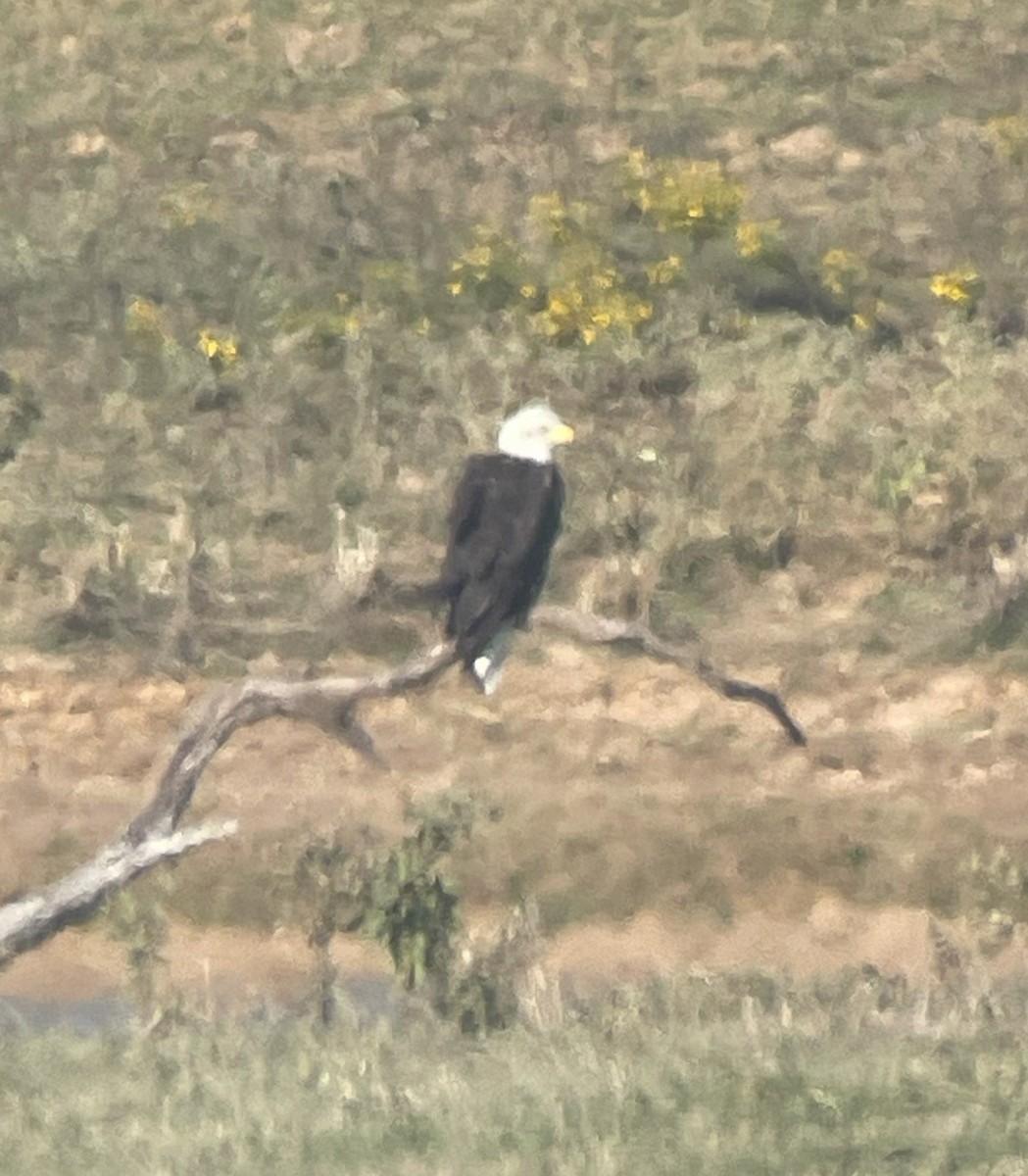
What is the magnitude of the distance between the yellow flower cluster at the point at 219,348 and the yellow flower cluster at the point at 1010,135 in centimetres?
523

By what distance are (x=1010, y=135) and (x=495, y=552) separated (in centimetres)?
1073

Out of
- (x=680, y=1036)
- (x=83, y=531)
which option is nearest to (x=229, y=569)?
(x=83, y=531)

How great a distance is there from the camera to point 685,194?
63.0 ft

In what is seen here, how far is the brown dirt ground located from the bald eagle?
1481 mm

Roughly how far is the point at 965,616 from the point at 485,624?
6.11m

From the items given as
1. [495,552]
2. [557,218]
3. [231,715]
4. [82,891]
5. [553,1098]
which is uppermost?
[231,715]

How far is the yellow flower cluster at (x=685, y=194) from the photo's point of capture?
62.1 feet

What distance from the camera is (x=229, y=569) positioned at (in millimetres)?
16172

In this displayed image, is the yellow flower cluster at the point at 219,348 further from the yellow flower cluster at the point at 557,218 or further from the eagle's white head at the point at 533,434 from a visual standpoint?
the eagle's white head at the point at 533,434

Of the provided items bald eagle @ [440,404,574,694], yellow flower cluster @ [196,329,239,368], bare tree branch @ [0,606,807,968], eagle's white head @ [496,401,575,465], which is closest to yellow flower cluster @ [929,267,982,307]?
yellow flower cluster @ [196,329,239,368]

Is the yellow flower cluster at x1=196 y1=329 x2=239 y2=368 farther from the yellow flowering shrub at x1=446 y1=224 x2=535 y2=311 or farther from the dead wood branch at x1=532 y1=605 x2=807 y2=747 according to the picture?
the dead wood branch at x1=532 y1=605 x2=807 y2=747

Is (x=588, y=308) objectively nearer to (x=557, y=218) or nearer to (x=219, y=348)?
(x=557, y=218)

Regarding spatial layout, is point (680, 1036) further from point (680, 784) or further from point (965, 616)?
point (965, 616)

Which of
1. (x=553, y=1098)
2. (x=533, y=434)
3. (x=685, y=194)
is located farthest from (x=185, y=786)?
(x=685, y=194)
